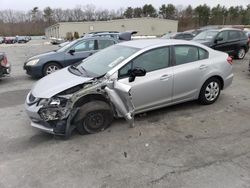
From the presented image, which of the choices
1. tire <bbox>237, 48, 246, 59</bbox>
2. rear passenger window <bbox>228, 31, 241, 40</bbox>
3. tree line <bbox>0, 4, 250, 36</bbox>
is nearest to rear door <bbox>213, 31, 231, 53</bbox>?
rear passenger window <bbox>228, 31, 241, 40</bbox>

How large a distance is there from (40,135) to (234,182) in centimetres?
313

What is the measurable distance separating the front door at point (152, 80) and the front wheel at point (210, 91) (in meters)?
0.97

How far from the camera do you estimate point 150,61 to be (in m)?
5.11

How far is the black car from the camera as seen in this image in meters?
12.5

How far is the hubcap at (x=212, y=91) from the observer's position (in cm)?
593

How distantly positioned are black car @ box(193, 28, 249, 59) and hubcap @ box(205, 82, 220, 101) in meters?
6.93

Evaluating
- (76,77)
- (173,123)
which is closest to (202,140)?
(173,123)

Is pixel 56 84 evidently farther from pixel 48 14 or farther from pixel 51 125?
pixel 48 14

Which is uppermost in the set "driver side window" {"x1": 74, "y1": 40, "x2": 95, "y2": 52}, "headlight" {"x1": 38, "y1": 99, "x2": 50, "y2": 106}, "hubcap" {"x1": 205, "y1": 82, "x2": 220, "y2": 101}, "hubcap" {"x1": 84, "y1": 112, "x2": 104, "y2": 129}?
"driver side window" {"x1": 74, "y1": 40, "x2": 95, "y2": 52}

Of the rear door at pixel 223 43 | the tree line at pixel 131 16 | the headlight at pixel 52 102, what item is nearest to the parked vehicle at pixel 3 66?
the headlight at pixel 52 102


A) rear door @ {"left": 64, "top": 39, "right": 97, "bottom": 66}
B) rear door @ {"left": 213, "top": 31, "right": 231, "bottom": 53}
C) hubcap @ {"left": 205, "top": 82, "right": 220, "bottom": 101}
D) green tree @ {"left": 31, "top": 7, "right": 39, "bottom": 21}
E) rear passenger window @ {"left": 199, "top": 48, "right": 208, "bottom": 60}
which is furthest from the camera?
green tree @ {"left": 31, "top": 7, "right": 39, "bottom": 21}

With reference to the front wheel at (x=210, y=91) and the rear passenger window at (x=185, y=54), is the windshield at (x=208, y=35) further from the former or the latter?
the rear passenger window at (x=185, y=54)

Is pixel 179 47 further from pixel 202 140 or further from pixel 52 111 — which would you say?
pixel 52 111

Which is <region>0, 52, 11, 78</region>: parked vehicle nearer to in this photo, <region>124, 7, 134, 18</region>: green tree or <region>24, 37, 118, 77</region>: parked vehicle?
<region>24, 37, 118, 77</region>: parked vehicle
